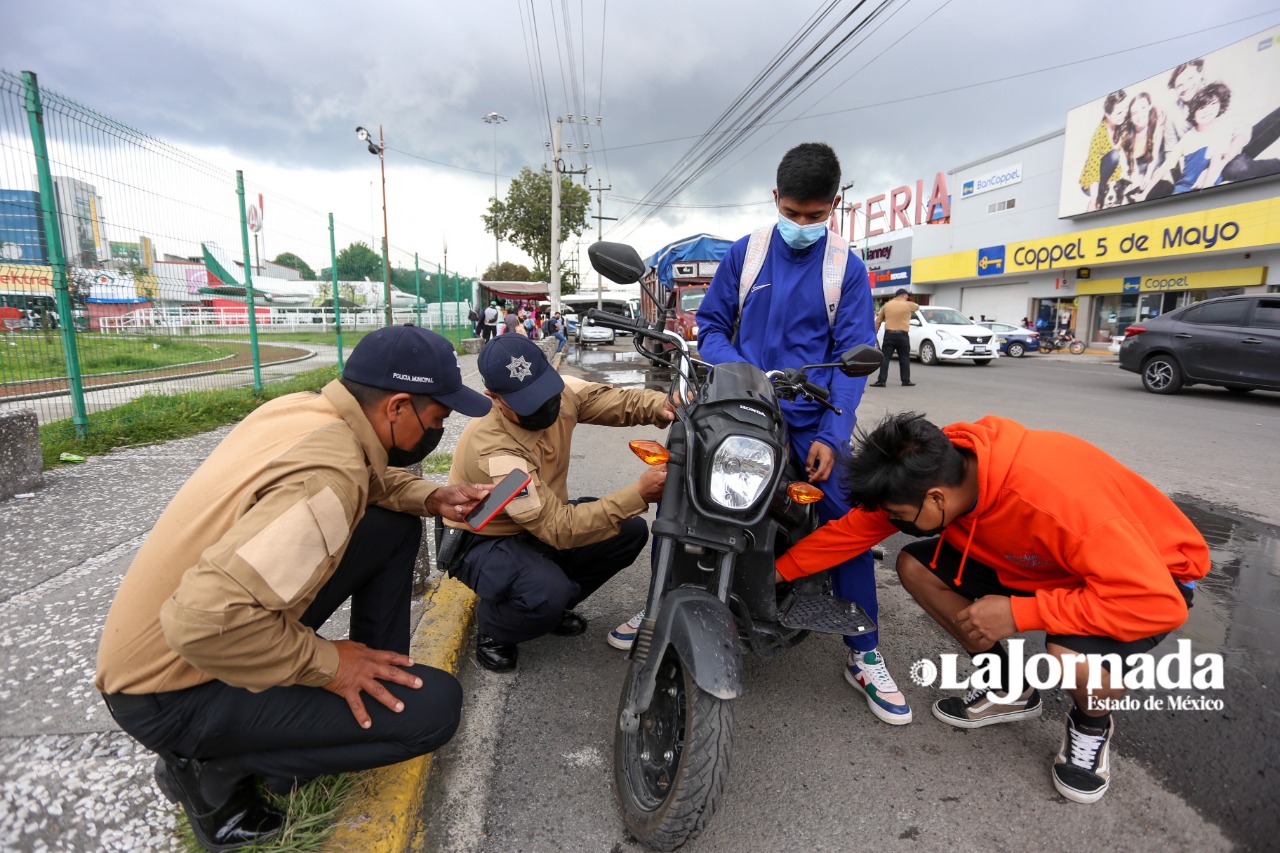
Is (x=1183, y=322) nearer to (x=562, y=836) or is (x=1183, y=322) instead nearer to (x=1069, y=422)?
(x=1069, y=422)

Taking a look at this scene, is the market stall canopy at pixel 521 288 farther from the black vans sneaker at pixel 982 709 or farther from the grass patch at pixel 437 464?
the black vans sneaker at pixel 982 709

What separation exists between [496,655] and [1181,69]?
2622 centimetres

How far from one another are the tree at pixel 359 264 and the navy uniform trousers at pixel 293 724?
10874 millimetres

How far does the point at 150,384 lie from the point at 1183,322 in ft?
43.9

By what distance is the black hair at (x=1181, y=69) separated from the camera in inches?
736

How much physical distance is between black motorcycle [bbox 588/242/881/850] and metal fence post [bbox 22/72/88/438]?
15.7 ft

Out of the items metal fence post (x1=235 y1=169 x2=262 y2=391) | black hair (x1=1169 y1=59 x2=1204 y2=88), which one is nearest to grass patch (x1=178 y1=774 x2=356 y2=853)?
metal fence post (x1=235 y1=169 x2=262 y2=391)

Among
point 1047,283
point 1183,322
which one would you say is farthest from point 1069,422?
point 1047,283

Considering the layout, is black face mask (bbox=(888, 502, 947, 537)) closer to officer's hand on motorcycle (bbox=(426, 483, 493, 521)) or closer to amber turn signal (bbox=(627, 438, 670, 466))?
amber turn signal (bbox=(627, 438, 670, 466))

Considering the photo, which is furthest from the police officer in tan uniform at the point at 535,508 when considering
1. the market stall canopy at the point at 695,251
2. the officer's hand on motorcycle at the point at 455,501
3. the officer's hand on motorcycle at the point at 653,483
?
the market stall canopy at the point at 695,251

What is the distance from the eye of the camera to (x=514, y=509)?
2188 mm

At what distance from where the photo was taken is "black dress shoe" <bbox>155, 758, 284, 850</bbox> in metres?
1.51

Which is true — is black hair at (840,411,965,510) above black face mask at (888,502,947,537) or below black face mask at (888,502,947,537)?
above

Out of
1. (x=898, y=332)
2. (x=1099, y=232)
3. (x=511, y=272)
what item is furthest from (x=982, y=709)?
(x=511, y=272)
